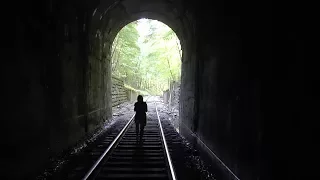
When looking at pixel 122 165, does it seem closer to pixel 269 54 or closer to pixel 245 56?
pixel 245 56

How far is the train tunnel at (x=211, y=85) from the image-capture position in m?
3.03

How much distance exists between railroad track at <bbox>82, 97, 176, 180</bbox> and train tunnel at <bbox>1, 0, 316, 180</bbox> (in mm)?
1179

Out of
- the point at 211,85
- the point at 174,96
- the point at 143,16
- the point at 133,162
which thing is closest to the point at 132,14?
the point at 143,16

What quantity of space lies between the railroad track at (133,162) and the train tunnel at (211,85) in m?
1.18

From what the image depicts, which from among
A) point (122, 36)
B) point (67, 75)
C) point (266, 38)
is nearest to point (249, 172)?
point (266, 38)

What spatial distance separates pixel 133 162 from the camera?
7191 mm

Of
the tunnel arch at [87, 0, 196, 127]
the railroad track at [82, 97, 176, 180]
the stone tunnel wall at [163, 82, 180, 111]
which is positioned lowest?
the railroad track at [82, 97, 176, 180]

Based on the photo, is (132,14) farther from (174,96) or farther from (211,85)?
(174,96)

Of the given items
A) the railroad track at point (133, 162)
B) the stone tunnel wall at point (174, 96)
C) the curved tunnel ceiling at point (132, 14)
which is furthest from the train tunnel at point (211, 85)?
the stone tunnel wall at point (174, 96)

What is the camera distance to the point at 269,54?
3494mm

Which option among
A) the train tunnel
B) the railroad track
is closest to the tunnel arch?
the train tunnel

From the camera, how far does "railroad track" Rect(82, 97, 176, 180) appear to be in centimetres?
599

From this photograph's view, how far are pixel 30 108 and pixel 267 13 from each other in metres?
4.81

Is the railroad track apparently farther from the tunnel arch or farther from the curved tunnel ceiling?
the curved tunnel ceiling
